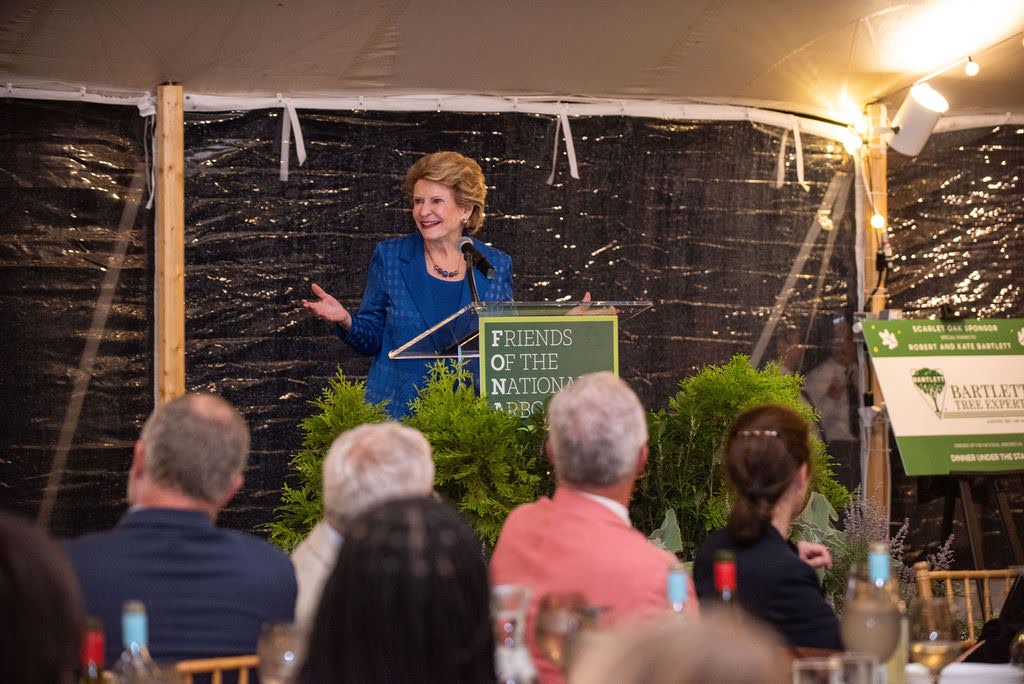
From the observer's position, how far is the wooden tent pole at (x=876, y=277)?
21.3 feet

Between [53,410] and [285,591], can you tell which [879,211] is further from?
[285,591]

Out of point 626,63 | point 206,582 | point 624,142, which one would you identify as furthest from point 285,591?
point 624,142

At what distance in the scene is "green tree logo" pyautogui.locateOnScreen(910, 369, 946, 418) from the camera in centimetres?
620

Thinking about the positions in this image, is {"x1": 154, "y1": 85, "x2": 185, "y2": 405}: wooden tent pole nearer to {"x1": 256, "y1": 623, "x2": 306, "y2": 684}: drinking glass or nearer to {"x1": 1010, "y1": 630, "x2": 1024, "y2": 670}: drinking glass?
{"x1": 256, "y1": 623, "x2": 306, "y2": 684}: drinking glass

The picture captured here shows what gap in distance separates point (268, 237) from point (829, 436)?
303 centimetres

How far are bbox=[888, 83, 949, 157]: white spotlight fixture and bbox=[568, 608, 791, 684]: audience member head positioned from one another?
5.38 meters

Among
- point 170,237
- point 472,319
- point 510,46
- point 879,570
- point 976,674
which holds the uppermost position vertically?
point 510,46

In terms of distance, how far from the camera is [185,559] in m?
2.19

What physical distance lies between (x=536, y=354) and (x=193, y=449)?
1855mm

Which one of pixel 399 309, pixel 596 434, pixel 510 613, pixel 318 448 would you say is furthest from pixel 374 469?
pixel 399 309

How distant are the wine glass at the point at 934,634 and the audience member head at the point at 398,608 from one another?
3.48 ft

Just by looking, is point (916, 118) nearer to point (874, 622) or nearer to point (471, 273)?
point (471, 273)

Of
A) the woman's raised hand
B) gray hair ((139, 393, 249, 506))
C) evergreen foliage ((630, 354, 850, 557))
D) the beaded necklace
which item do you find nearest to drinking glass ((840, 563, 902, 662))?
gray hair ((139, 393, 249, 506))

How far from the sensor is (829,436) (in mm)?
6508
